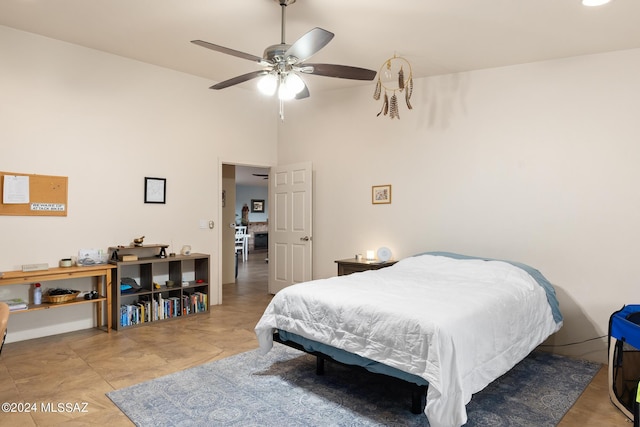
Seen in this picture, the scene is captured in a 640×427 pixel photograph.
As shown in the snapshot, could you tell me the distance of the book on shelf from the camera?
3457 mm

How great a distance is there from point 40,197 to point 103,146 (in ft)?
2.73

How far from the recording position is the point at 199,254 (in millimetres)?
4898

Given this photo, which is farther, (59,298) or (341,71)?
(59,298)

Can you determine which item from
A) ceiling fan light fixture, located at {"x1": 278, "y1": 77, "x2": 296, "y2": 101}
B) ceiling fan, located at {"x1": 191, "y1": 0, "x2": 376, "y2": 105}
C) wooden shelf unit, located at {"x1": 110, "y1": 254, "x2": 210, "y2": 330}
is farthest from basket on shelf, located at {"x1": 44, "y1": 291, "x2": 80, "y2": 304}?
ceiling fan light fixture, located at {"x1": 278, "y1": 77, "x2": 296, "y2": 101}

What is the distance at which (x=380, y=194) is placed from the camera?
4.96 m

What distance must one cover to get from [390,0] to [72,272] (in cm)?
380

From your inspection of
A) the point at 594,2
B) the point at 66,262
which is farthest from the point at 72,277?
the point at 594,2

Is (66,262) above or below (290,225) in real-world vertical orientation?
below

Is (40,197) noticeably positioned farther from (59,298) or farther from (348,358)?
(348,358)

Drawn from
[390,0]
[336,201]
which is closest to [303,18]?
[390,0]

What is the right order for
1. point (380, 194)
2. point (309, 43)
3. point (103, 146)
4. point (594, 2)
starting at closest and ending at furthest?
point (309, 43)
point (594, 2)
point (103, 146)
point (380, 194)

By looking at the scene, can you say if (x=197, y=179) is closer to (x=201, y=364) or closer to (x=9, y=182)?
(x=9, y=182)

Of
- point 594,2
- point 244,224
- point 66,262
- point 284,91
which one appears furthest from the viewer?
point 244,224

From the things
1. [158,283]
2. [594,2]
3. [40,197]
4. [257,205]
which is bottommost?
[158,283]
